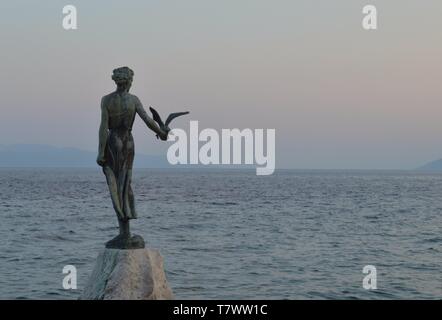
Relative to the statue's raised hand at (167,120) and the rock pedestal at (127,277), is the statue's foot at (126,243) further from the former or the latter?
the statue's raised hand at (167,120)

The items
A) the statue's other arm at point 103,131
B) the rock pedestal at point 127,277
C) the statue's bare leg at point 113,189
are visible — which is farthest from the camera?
the statue's bare leg at point 113,189

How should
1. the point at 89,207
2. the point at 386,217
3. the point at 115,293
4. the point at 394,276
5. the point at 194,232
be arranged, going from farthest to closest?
1. the point at 89,207
2. the point at 386,217
3. the point at 194,232
4. the point at 394,276
5. the point at 115,293

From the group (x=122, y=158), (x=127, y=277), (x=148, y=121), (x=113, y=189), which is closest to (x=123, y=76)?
(x=148, y=121)

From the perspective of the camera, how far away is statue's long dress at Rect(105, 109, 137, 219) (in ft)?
39.7

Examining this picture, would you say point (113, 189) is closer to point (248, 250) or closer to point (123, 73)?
point (123, 73)

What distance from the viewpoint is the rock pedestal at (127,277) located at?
462 inches

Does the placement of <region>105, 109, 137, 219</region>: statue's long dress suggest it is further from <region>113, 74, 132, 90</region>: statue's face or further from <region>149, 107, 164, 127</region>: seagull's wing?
<region>113, 74, 132, 90</region>: statue's face

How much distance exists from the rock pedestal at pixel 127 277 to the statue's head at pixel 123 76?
9.62 ft

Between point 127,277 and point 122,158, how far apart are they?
2088mm

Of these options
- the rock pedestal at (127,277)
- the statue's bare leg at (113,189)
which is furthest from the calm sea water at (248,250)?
the statue's bare leg at (113,189)
